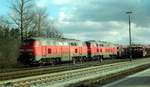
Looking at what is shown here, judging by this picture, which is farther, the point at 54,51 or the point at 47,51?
the point at 54,51

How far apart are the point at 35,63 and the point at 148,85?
98.1 feet

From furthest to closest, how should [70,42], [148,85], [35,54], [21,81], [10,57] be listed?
[70,42]
[10,57]
[35,54]
[21,81]
[148,85]

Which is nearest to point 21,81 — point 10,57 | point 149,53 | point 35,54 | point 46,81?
point 46,81

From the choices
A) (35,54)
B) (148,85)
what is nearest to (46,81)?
(148,85)

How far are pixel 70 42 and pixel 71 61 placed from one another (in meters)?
2.62

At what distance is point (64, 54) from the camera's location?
5647cm

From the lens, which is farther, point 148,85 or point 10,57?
point 10,57

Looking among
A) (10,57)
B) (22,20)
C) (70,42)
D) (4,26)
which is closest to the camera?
(10,57)

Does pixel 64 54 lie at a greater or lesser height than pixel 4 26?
lesser

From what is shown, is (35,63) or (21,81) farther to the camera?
(35,63)

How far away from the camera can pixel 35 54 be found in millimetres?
49031

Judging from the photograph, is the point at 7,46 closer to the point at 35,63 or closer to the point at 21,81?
the point at 35,63

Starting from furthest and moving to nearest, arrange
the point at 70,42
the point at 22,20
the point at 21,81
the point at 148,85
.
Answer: the point at 22,20 < the point at 70,42 < the point at 21,81 < the point at 148,85

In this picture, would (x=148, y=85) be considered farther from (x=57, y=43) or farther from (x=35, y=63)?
(x=57, y=43)
